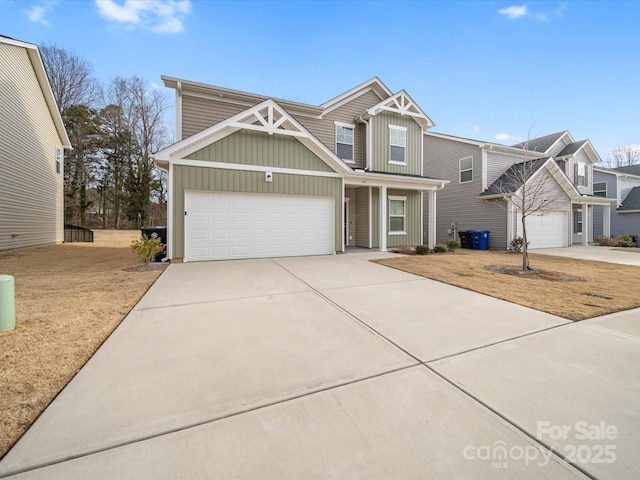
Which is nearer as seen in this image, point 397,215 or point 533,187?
point 397,215

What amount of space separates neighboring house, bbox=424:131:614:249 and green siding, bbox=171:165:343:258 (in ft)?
26.7

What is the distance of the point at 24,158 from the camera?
37.3ft

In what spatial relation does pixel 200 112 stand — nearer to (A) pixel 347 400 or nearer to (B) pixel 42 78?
(B) pixel 42 78

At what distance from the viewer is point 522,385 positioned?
87.9 inches

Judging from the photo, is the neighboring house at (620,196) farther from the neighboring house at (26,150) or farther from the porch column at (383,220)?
the neighboring house at (26,150)

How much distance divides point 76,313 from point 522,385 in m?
5.21

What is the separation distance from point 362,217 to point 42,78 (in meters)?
16.0

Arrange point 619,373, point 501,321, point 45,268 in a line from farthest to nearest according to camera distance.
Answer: point 45,268, point 501,321, point 619,373

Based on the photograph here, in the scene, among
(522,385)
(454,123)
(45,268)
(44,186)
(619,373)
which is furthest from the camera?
(454,123)

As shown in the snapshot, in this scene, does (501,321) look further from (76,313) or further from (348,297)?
(76,313)

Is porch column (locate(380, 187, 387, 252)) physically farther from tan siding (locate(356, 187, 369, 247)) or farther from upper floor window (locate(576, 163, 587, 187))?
upper floor window (locate(576, 163, 587, 187))

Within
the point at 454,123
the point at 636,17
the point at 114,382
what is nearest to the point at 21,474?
the point at 114,382

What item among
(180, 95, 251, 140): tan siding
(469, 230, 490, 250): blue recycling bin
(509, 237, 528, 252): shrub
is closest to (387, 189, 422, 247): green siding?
(469, 230, 490, 250): blue recycling bin

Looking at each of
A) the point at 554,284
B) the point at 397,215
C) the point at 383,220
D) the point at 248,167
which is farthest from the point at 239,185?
the point at 554,284
